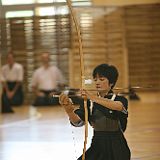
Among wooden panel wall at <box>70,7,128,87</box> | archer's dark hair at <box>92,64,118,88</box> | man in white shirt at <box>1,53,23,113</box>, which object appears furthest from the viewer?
wooden panel wall at <box>70,7,128,87</box>

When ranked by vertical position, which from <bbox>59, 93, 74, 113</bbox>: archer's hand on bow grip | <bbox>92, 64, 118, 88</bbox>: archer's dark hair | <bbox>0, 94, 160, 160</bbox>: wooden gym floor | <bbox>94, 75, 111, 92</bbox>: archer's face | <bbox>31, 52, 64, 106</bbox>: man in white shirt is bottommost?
<bbox>0, 94, 160, 160</bbox>: wooden gym floor

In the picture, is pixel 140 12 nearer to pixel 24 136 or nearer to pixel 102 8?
pixel 102 8

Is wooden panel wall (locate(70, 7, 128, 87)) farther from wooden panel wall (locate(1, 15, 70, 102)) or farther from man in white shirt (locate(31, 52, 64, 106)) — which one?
man in white shirt (locate(31, 52, 64, 106))

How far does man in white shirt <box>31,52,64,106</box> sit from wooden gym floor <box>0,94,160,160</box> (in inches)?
37.7

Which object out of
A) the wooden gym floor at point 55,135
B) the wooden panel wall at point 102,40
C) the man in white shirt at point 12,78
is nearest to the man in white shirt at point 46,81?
the man in white shirt at point 12,78

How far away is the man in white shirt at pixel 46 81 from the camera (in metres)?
9.08

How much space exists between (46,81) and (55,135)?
12.3ft

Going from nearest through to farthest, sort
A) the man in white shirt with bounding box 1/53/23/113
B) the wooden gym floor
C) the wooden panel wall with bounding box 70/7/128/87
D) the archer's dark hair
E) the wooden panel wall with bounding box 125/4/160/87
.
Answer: the archer's dark hair → the wooden gym floor → the man in white shirt with bounding box 1/53/23/113 → the wooden panel wall with bounding box 70/7/128/87 → the wooden panel wall with bounding box 125/4/160/87

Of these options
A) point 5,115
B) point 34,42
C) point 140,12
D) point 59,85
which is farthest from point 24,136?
point 140,12

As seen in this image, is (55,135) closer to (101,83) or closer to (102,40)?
(101,83)

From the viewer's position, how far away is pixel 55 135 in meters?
5.43

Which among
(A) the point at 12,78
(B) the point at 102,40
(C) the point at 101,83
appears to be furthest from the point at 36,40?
(C) the point at 101,83

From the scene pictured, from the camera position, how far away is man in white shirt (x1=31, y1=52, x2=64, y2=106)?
29.8 feet

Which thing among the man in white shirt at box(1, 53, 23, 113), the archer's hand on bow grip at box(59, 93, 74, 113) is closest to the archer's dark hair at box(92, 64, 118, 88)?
the archer's hand on bow grip at box(59, 93, 74, 113)
